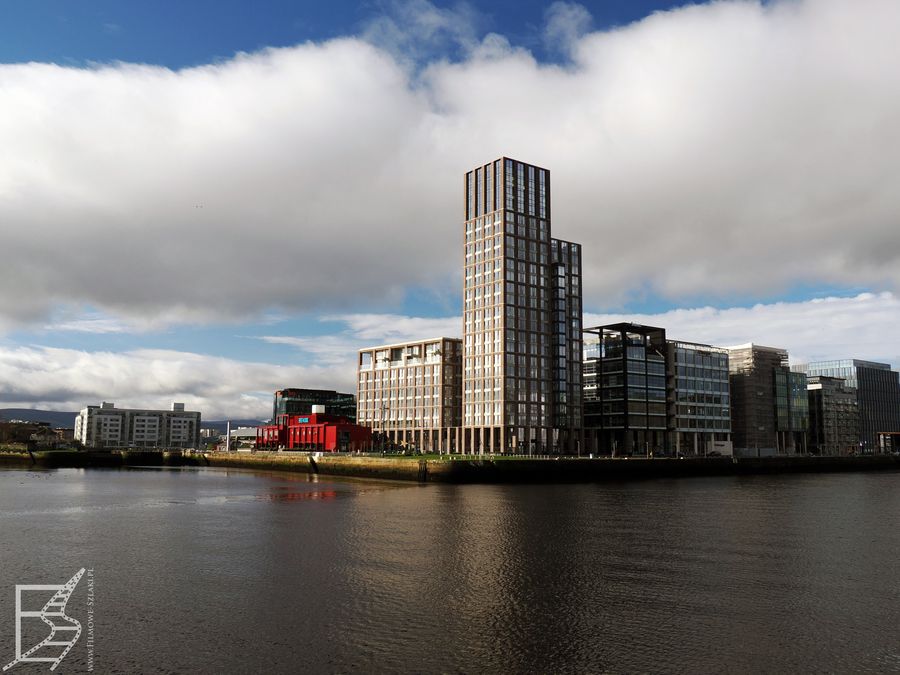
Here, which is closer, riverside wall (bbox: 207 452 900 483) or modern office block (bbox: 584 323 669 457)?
riverside wall (bbox: 207 452 900 483)

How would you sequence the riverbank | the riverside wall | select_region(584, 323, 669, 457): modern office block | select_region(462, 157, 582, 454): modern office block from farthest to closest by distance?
select_region(584, 323, 669, 457): modern office block < select_region(462, 157, 582, 454): modern office block < the riverbank < the riverside wall

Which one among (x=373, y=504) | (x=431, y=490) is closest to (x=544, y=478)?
(x=431, y=490)

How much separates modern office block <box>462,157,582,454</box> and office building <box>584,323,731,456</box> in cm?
734

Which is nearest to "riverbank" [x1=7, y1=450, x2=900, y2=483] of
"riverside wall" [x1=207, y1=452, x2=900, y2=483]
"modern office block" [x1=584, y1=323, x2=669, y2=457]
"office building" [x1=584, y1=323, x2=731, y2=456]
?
"riverside wall" [x1=207, y1=452, x2=900, y2=483]

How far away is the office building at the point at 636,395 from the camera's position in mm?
190000

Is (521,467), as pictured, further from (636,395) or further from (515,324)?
(636,395)

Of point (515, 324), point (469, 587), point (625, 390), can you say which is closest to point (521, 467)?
point (515, 324)

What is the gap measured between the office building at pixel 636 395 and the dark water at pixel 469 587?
11632cm

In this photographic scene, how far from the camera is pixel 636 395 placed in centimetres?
19012

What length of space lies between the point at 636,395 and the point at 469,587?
529 ft

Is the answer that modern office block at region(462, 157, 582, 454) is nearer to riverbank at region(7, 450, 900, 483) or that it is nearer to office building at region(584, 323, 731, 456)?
office building at region(584, 323, 731, 456)

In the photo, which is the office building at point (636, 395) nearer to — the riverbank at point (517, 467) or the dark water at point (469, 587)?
the riverbank at point (517, 467)

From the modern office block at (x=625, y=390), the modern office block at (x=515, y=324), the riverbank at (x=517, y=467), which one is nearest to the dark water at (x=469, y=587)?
the riverbank at (x=517, y=467)

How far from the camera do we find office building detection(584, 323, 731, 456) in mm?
190000
